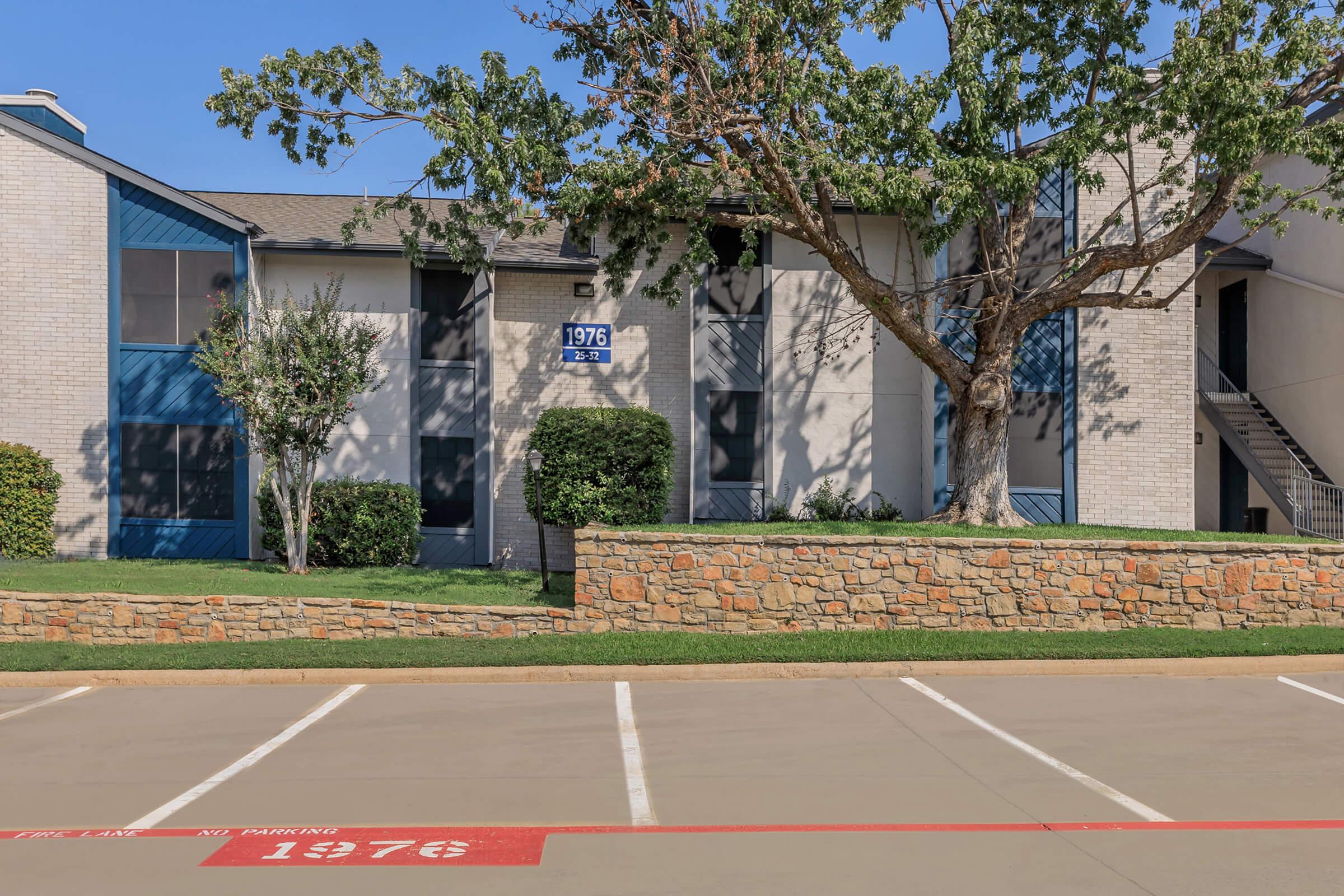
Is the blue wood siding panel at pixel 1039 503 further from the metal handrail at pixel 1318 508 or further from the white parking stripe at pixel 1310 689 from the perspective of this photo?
the white parking stripe at pixel 1310 689

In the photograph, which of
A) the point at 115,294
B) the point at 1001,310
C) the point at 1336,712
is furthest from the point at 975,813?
the point at 115,294

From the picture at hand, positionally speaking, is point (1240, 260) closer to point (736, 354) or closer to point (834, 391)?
point (834, 391)

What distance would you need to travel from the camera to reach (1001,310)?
13328 mm

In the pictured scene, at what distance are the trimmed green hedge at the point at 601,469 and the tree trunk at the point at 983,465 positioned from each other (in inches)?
171

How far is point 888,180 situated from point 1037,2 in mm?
3799

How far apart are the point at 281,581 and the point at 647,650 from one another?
585 cm

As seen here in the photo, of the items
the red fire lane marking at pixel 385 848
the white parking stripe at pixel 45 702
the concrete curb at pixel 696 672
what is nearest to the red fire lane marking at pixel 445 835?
the red fire lane marking at pixel 385 848

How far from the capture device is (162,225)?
15.9m

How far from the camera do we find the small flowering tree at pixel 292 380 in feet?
44.9

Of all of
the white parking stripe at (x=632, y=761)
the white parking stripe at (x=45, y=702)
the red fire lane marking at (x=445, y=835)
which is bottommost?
the white parking stripe at (x=45, y=702)

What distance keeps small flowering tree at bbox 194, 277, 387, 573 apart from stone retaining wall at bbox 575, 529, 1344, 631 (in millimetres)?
5165

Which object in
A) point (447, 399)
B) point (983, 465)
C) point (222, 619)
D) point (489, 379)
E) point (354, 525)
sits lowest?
point (222, 619)

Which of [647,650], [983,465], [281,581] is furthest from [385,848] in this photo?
[983,465]

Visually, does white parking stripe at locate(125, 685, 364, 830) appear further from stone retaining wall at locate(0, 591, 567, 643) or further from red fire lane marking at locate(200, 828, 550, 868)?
stone retaining wall at locate(0, 591, 567, 643)
